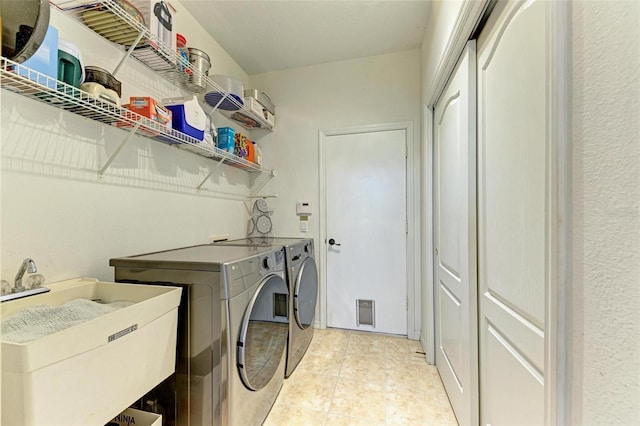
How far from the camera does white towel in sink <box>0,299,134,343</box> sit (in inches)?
28.6

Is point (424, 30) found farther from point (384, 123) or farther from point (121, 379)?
point (121, 379)

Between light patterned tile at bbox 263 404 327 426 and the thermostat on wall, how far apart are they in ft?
5.32

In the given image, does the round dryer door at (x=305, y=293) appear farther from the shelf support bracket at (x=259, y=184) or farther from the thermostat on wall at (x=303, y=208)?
the shelf support bracket at (x=259, y=184)

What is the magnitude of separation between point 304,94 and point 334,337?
8.05ft

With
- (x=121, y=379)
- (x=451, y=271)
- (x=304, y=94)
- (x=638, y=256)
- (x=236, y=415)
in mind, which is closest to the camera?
(x=638, y=256)

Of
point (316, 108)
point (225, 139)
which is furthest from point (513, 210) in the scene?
point (316, 108)

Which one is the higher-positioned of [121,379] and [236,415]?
[121,379]

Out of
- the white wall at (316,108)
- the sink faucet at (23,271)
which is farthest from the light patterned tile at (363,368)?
the sink faucet at (23,271)

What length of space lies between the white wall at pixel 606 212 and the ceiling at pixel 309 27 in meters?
1.85

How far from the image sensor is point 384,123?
2.56 m

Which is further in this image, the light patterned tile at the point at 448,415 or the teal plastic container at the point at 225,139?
the teal plastic container at the point at 225,139

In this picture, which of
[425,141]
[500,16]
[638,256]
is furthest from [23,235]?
[425,141]

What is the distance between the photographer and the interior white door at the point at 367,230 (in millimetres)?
2533

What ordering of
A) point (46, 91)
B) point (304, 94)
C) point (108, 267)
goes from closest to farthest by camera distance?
point (46, 91), point (108, 267), point (304, 94)
